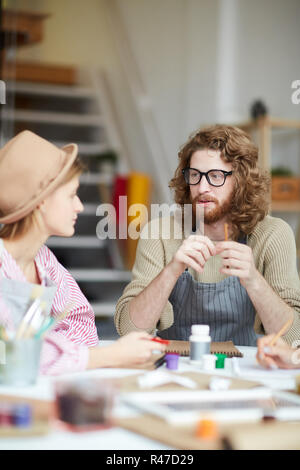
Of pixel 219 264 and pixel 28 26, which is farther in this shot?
pixel 28 26

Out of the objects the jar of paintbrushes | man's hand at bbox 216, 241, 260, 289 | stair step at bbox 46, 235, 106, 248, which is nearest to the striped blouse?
the jar of paintbrushes

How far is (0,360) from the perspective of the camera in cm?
129

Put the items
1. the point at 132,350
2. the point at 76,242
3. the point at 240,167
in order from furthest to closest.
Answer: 1. the point at 76,242
2. the point at 240,167
3. the point at 132,350

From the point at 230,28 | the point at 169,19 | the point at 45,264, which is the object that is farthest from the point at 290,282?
the point at 169,19

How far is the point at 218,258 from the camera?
2299mm

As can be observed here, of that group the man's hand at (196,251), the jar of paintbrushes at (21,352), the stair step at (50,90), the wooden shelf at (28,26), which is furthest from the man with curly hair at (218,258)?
the stair step at (50,90)

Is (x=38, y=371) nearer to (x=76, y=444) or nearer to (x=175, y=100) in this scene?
(x=76, y=444)

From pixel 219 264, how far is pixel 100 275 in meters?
3.42

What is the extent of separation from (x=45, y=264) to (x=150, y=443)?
882mm

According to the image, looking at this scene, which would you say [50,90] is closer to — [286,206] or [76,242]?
[76,242]

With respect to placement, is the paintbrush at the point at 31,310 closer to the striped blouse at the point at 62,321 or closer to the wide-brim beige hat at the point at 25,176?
the striped blouse at the point at 62,321

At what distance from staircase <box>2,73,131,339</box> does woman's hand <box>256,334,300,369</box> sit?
3.38 m

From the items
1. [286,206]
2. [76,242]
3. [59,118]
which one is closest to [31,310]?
[286,206]

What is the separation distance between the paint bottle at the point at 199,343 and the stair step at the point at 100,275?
3968mm
